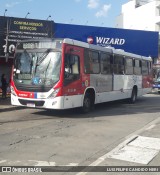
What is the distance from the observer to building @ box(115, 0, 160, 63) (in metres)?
79.2

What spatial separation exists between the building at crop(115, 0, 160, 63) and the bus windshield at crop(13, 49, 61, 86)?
226ft

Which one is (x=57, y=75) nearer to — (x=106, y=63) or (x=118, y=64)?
(x=106, y=63)

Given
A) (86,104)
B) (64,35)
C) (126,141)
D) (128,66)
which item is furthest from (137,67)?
(126,141)

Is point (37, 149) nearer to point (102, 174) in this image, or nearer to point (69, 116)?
point (102, 174)

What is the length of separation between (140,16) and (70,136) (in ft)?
264

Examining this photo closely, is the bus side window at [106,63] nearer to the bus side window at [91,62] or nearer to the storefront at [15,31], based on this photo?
the bus side window at [91,62]

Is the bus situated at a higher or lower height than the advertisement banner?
lower

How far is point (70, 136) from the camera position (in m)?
9.30

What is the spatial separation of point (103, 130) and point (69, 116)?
3.34 m

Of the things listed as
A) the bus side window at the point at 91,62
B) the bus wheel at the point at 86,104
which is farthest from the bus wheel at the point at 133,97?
the bus wheel at the point at 86,104

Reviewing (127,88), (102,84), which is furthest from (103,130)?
(127,88)

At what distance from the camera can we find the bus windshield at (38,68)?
12.5m

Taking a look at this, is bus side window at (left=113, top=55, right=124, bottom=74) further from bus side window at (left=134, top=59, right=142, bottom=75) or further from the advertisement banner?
the advertisement banner

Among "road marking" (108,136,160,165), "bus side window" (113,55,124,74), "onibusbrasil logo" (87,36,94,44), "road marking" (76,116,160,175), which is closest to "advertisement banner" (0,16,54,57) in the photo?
"onibusbrasil logo" (87,36,94,44)
